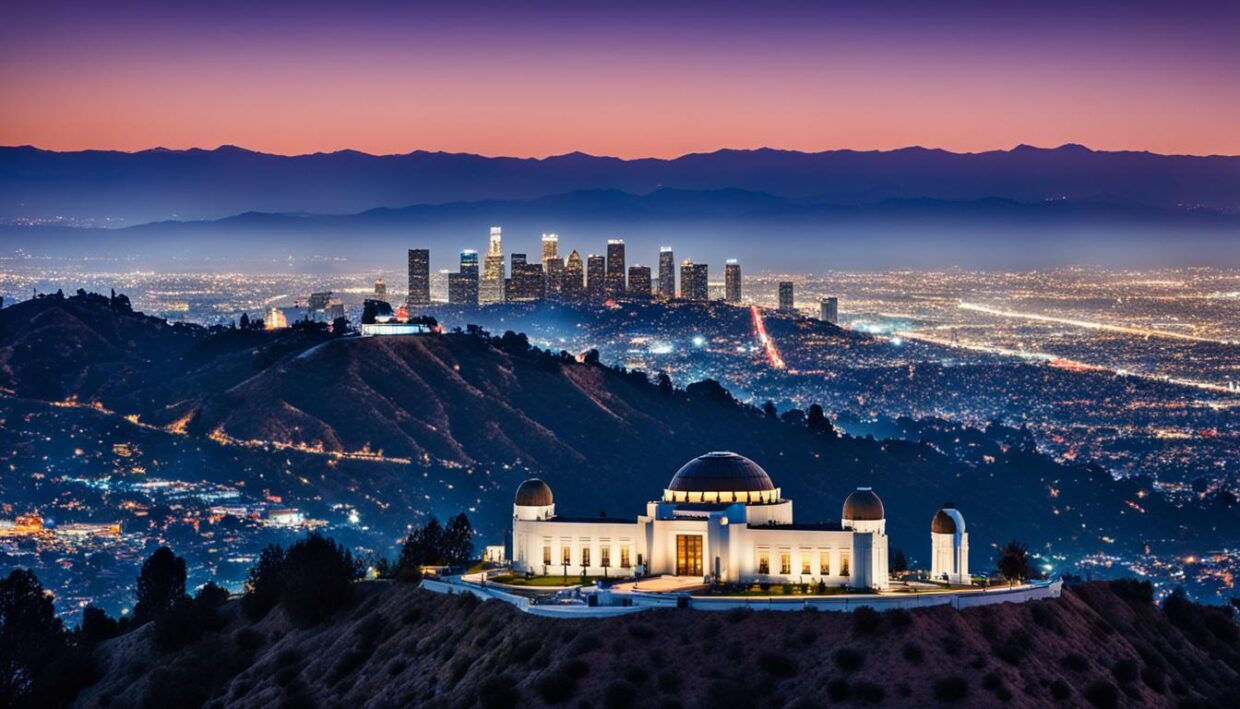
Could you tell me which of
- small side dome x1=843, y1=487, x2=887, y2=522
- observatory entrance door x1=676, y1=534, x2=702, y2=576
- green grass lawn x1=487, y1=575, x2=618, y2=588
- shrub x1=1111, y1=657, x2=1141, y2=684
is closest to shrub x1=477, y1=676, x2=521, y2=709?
green grass lawn x1=487, y1=575, x2=618, y2=588

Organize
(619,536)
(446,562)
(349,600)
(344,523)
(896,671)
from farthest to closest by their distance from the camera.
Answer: (344,523) < (446,562) < (349,600) < (619,536) < (896,671)

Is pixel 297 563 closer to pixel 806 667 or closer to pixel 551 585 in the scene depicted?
pixel 551 585

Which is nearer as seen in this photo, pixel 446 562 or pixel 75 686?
pixel 75 686

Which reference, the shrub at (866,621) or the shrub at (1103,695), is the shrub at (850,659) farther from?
the shrub at (1103,695)

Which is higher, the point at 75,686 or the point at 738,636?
the point at 738,636

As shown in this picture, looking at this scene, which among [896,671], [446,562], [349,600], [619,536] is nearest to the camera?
[896,671]

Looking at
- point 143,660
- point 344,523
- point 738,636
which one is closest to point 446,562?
point 143,660

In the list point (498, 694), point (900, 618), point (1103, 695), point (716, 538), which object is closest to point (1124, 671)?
point (1103, 695)

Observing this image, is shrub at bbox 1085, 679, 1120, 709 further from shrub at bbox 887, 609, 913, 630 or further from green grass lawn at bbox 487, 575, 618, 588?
green grass lawn at bbox 487, 575, 618, 588
